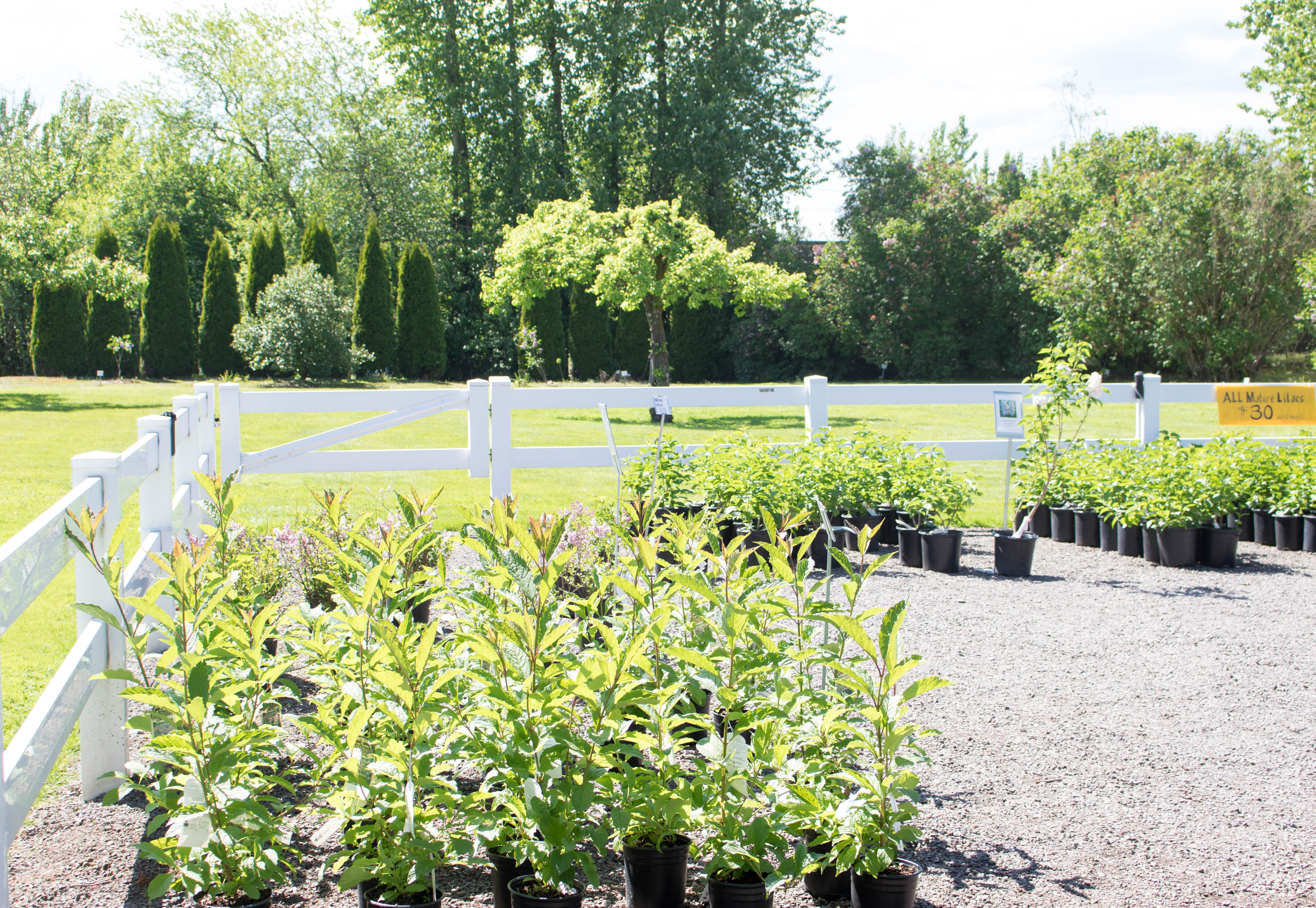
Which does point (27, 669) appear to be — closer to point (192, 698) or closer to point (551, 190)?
point (192, 698)

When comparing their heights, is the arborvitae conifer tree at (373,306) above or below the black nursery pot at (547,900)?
above

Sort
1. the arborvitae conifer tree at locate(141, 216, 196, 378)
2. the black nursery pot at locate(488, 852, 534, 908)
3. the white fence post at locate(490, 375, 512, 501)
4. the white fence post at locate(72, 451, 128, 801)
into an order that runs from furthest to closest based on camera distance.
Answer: the arborvitae conifer tree at locate(141, 216, 196, 378) < the white fence post at locate(490, 375, 512, 501) < the white fence post at locate(72, 451, 128, 801) < the black nursery pot at locate(488, 852, 534, 908)

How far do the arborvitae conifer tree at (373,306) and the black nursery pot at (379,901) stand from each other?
19978mm

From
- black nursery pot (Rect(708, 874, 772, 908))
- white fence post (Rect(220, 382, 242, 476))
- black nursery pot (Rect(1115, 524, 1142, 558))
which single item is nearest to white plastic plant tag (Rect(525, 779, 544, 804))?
black nursery pot (Rect(708, 874, 772, 908))

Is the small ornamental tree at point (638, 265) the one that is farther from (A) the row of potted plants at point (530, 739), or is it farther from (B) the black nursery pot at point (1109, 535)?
(A) the row of potted plants at point (530, 739)

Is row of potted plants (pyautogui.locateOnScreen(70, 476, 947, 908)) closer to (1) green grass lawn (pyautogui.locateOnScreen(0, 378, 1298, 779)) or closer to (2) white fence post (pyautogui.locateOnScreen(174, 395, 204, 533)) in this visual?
(1) green grass lawn (pyautogui.locateOnScreen(0, 378, 1298, 779))

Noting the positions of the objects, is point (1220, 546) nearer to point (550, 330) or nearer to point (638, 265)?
point (638, 265)

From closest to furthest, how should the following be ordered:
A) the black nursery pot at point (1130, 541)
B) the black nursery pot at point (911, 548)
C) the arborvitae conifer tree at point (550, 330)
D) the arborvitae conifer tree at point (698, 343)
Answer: the black nursery pot at point (911, 548), the black nursery pot at point (1130, 541), the arborvitae conifer tree at point (550, 330), the arborvitae conifer tree at point (698, 343)

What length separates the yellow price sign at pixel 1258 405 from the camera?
325 inches

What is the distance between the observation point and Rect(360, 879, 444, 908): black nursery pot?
2102mm

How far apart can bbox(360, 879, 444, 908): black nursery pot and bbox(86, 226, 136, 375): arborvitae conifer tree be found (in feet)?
70.2

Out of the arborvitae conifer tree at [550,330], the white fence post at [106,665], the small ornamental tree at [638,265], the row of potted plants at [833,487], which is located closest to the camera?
the white fence post at [106,665]

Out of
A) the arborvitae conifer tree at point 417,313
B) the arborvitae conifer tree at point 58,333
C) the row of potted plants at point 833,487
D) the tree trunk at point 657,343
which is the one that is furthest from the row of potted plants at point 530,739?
the arborvitae conifer tree at point 58,333

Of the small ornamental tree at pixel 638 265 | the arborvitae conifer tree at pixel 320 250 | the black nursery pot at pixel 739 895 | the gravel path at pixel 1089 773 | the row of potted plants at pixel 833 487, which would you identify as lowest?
the gravel path at pixel 1089 773
